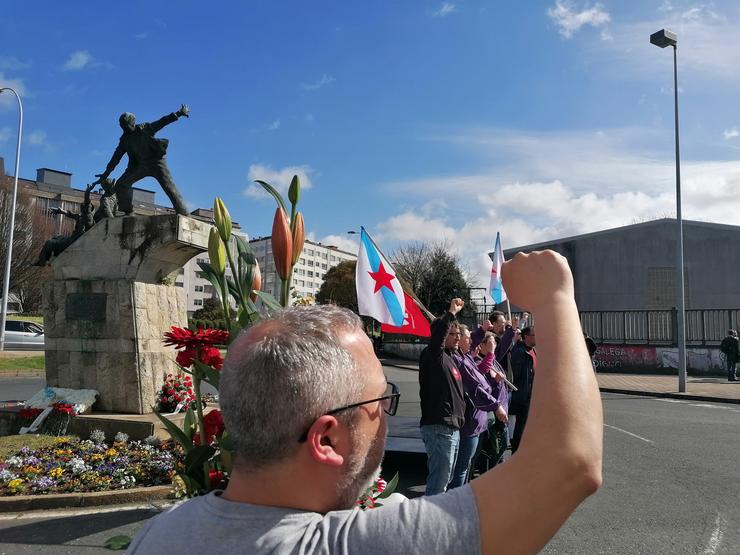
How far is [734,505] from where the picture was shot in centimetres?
566

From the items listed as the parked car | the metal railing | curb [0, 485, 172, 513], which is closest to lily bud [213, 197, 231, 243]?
curb [0, 485, 172, 513]

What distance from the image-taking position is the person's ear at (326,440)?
1.07 meters

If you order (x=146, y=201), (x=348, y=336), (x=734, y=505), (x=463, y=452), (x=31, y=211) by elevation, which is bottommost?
(x=734, y=505)

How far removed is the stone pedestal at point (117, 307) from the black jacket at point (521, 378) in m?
4.47

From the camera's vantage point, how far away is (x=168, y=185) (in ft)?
28.0

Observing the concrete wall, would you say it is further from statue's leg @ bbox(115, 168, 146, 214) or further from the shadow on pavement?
the shadow on pavement

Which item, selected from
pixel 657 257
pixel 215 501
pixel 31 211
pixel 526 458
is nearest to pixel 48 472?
pixel 215 501

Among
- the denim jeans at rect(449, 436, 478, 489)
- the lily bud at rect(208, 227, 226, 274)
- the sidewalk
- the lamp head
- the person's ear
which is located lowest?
the sidewalk

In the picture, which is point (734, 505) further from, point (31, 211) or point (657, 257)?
point (31, 211)

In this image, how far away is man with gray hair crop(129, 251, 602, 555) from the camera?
0.97 meters

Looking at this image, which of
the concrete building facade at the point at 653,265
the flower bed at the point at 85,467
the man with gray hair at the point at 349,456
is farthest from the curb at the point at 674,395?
the man with gray hair at the point at 349,456

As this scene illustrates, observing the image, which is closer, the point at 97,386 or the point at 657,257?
the point at 97,386

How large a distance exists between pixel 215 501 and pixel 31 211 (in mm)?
43269

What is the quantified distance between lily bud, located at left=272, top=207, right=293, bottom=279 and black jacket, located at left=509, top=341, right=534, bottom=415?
528 cm
